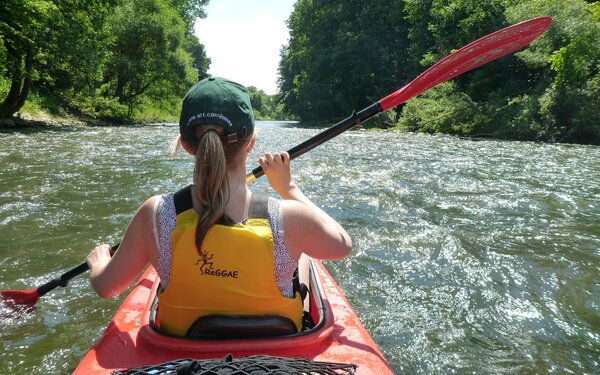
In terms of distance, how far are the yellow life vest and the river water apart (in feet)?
3.99

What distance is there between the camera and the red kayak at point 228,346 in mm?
1476

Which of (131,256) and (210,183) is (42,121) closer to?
(131,256)

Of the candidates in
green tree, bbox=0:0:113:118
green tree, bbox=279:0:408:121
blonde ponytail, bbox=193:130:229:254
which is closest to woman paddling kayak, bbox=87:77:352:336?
blonde ponytail, bbox=193:130:229:254

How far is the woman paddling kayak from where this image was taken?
1.38 metres

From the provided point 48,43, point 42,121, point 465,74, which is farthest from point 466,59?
point 465,74

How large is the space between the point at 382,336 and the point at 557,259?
6.34ft

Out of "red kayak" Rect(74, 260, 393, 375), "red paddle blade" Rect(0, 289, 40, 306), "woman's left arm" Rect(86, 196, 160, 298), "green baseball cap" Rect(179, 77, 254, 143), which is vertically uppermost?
"green baseball cap" Rect(179, 77, 254, 143)

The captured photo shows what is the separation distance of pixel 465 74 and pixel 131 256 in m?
22.0

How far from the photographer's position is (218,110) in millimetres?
1428

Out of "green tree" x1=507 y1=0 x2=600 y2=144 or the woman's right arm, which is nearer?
the woman's right arm

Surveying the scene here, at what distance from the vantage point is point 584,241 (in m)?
4.18

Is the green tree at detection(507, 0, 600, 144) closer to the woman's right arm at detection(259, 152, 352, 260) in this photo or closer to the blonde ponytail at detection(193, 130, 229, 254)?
the woman's right arm at detection(259, 152, 352, 260)

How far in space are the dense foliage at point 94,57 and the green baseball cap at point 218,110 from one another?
42.3 feet

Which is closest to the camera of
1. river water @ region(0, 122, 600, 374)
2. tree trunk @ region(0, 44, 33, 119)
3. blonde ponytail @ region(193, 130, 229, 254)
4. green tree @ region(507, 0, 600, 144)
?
blonde ponytail @ region(193, 130, 229, 254)
